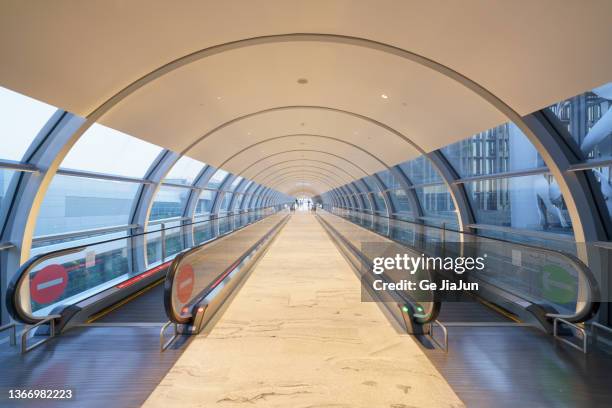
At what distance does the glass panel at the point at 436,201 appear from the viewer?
12.7 m

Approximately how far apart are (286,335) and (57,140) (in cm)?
554

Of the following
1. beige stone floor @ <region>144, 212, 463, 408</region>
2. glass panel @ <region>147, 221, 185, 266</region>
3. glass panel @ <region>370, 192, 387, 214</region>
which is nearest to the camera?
beige stone floor @ <region>144, 212, 463, 408</region>

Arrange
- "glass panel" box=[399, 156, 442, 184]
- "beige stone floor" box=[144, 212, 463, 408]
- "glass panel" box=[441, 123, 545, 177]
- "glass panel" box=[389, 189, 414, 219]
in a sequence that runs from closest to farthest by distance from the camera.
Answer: "beige stone floor" box=[144, 212, 463, 408], "glass panel" box=[441, 123, 545, 177], "glass panel" box=[399, 156, 442, 184], "glass panel" box=[389, 189, 414, 219]

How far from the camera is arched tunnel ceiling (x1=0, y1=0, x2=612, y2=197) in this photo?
378 centimetres

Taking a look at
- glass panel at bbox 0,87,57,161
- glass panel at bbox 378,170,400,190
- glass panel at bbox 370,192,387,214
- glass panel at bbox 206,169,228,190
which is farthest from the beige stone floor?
glass panel at bbox 370,192,387,214

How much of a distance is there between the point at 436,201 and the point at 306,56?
9922mm

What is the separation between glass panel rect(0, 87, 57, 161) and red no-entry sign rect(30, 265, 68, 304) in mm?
2835

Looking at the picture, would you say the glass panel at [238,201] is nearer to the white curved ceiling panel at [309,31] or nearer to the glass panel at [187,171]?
the glass panel at [187,171]

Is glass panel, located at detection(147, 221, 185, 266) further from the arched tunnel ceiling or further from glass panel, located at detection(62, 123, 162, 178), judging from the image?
glass panel, located at detection(62, 123, 162, 178)

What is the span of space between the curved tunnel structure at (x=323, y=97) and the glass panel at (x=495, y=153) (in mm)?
41

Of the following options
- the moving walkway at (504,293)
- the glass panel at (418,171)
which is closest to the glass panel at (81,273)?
the moving walkway at (504,293)

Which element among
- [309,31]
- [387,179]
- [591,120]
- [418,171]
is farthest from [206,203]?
[591,120]

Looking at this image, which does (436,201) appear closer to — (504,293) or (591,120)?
(591,120)

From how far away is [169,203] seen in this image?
1586 cm
